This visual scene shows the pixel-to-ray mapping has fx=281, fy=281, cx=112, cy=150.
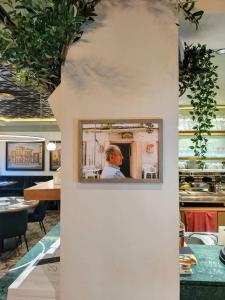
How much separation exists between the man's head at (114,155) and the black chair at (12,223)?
12.8 ft

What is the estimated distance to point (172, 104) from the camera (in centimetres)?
132

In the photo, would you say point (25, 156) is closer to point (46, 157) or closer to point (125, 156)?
point (46, 157)

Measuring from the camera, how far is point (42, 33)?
4.04 feet

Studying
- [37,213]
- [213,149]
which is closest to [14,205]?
[37,213]

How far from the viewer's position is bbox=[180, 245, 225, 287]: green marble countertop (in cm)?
148

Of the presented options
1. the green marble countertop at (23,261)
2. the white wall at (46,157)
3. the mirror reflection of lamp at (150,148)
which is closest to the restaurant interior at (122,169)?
the mirror reflection of lamp at (150,148)

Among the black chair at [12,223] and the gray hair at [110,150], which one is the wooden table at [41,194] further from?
the black chair at [12,223]

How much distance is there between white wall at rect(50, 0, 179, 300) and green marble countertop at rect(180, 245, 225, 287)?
23 cm

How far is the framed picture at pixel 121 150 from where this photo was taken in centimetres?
131

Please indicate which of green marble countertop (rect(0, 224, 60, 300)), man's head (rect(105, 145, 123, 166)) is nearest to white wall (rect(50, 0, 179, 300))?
man's head (rect(105, 145, 123, 166))

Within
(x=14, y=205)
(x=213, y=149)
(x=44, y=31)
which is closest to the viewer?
(x=44, y=31)

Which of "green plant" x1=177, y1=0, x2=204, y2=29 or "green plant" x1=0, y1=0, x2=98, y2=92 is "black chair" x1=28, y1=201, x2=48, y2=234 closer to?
"green plant" x1=0, y1=0, x2=98, y2=92

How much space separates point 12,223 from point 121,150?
4.00m

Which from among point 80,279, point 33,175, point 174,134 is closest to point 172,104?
point 174,134
